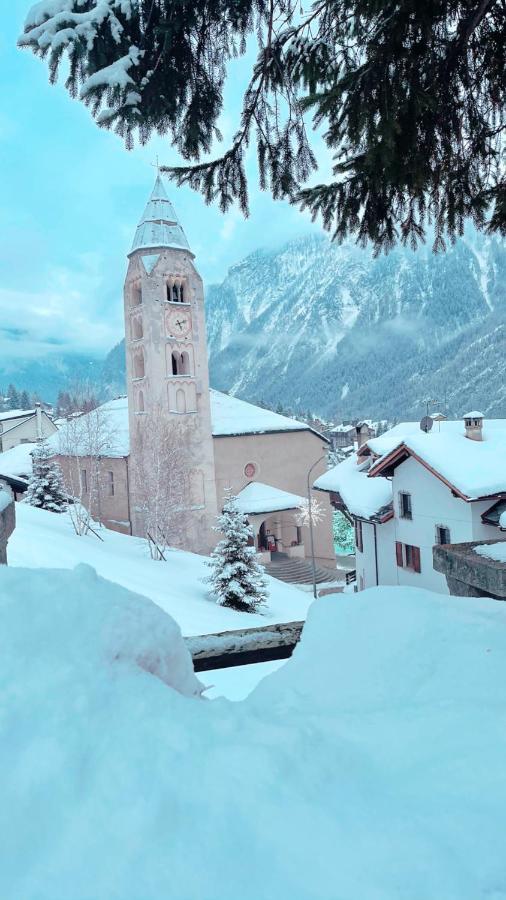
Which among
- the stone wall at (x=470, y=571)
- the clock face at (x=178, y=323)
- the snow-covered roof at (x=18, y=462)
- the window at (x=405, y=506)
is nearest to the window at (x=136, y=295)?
the clock face at (x=178, y=323)

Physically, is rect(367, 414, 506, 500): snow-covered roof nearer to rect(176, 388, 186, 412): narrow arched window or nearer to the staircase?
the staircase

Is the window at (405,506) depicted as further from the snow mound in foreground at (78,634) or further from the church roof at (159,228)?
the church roof at (159,228)

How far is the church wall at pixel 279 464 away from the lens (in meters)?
33.3

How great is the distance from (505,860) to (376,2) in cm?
383

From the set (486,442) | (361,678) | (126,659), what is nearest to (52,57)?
(126,659)

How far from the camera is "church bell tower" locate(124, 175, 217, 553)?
30.6m

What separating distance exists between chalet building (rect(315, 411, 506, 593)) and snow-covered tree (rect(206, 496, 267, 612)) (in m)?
3.64

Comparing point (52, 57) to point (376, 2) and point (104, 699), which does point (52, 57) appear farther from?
point (104, 699)

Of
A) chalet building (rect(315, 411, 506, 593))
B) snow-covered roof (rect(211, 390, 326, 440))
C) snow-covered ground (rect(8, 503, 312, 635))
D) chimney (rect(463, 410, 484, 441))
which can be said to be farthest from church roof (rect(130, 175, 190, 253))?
chimney (rect(463, 410, 484, 441))

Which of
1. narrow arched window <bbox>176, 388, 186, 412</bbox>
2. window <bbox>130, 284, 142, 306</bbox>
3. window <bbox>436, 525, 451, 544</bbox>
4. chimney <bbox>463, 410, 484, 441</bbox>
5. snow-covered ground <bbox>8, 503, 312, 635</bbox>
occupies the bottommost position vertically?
snow-covered ground <bbox>8, 503, 312, 635</bbox>

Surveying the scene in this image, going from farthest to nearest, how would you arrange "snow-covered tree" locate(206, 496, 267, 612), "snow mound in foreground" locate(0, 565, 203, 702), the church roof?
the church roof < "snow-covered tree" locate(206, 496, 267, 612) < "snow mound in foreground" locate(0, 565, 203, 702)

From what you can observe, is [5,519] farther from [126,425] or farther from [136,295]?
[126,425]

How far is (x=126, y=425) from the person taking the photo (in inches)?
1419

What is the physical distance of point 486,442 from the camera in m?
14.7
